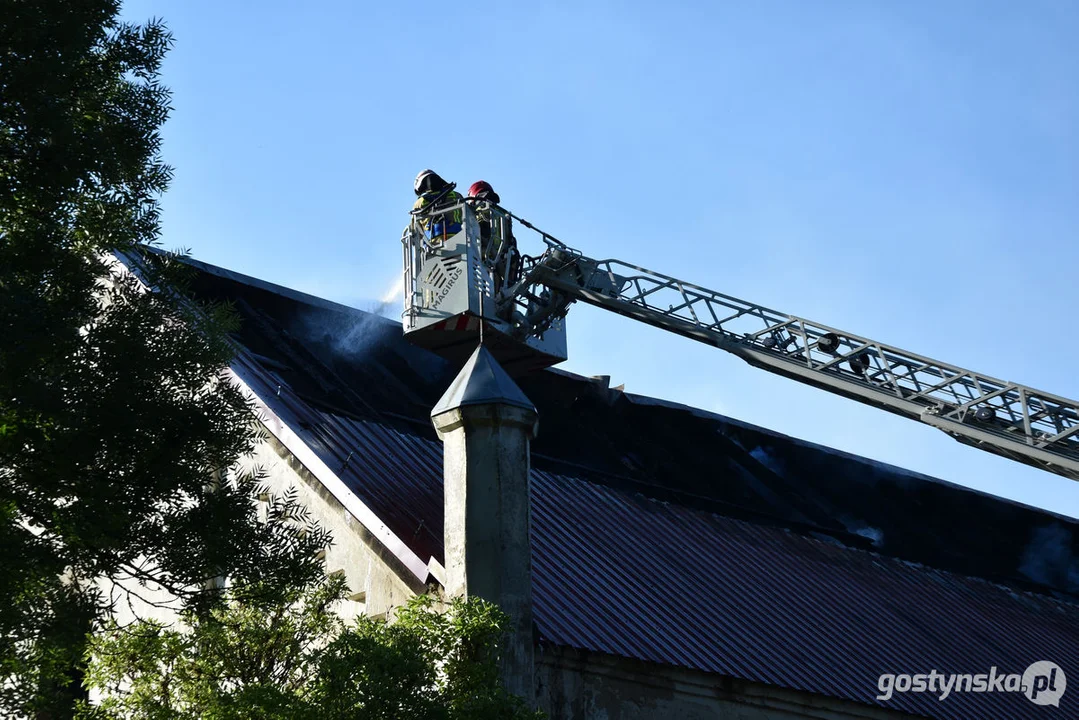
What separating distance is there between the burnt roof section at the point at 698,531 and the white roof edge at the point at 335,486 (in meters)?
0.11

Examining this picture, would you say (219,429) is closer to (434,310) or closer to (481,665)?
(481,665)

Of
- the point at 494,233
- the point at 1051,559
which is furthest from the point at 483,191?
the point at 1051,559

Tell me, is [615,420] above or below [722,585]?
above

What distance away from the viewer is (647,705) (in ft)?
49.4

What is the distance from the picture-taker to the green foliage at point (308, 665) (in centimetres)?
1091

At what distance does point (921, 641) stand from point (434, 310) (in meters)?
9.19

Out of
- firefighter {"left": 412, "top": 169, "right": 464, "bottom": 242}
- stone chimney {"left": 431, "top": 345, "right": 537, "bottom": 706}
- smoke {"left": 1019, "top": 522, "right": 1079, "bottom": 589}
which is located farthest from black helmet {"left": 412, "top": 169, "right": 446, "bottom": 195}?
smoke {"left": 1019, "top": 522, "right": 1079, "bottom": 589}

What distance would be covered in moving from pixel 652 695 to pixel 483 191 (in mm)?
9260

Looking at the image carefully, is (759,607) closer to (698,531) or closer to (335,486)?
(698,531)

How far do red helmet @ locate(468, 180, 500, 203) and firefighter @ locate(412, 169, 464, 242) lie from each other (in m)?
0.39

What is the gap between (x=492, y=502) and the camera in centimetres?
1373

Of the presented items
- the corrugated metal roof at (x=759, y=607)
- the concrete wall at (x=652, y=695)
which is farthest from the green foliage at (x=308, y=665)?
the corrugated metal roof at (x=759, y=607)

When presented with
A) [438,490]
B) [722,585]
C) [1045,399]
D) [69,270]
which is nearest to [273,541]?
[69,270]

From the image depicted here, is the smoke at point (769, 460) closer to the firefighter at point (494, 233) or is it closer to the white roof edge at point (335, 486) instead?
the firefighter at point (494, 233)
